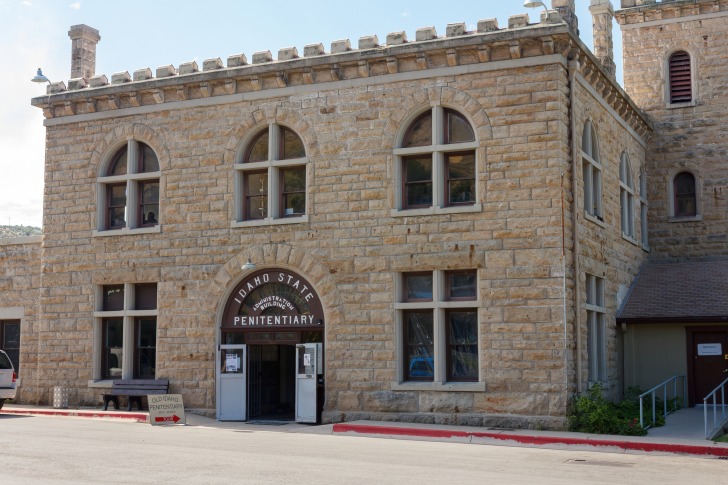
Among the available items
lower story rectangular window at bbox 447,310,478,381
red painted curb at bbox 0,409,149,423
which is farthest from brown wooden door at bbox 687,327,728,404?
red painted curb at bbox 0,409,149,423

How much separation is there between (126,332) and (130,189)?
3535 millimetres

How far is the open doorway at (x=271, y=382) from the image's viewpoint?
73.4 ft

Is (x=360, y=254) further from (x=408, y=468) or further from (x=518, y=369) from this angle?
(x=408, y=468)

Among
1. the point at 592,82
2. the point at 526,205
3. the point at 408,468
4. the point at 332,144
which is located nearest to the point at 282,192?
the point at 332,144

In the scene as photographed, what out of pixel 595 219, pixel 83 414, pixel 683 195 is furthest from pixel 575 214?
pixel 83 414

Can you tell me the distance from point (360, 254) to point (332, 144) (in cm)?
263

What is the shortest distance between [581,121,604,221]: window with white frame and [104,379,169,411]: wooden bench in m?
10.6

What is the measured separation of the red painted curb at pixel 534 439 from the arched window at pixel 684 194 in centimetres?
1307

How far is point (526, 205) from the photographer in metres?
19.6

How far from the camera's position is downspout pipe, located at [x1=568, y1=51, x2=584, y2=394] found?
19.6 metres

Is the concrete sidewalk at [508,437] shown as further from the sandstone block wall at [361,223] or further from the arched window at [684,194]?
the arched window at [684,194]

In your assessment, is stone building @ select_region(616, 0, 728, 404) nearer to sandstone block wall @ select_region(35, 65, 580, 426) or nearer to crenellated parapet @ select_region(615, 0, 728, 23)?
crenellated parapet @ select_region(615, 0, 728, 23)

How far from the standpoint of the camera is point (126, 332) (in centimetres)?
2316

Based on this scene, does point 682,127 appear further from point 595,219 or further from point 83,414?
point 83,414
